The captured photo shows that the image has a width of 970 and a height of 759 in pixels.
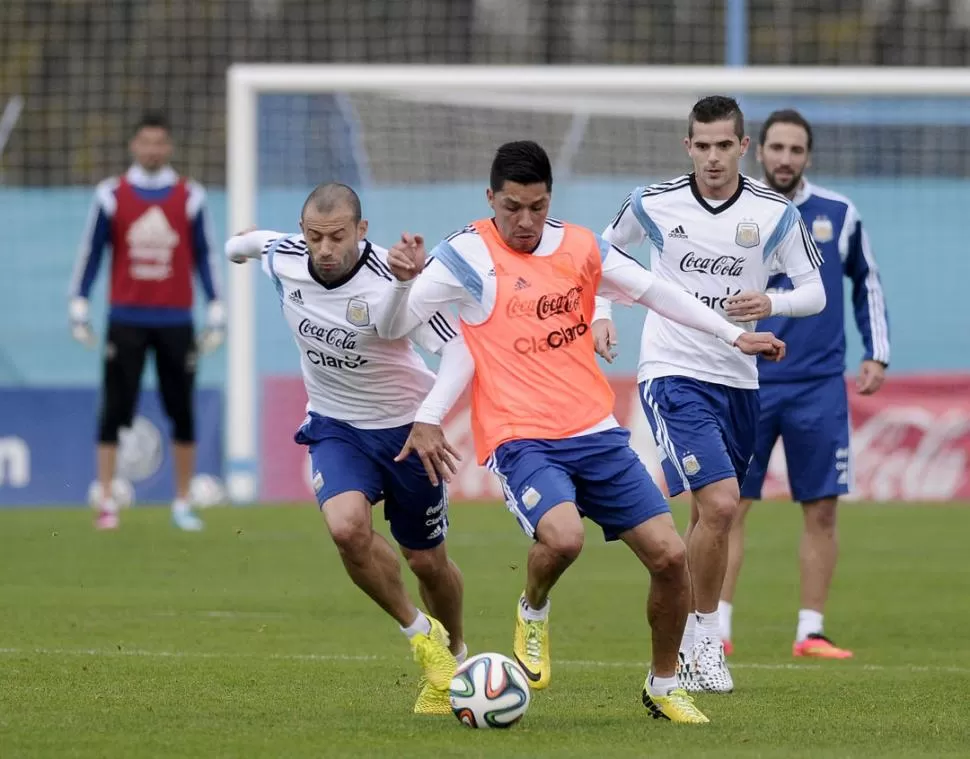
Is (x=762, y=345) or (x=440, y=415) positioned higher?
(x=762, y=345)

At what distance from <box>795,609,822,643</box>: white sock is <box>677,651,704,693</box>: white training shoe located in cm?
157

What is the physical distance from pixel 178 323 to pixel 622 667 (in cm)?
748

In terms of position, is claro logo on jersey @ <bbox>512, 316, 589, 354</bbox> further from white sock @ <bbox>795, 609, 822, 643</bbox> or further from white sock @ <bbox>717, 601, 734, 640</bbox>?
white sock @ <bbox>795, 609, 822, 643</bbox>

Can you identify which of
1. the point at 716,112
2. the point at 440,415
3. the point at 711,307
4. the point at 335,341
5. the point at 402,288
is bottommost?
the point at 440,415

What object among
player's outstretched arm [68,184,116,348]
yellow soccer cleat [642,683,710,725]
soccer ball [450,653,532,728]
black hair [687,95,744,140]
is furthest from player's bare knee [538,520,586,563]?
player's outstretched arm [68,184,116,348]

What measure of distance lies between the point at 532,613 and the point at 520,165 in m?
1.77

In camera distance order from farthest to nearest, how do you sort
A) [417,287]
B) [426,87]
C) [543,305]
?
[426,87] < [417,287] < [543,305]

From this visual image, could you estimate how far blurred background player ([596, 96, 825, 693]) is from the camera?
27.3 ft

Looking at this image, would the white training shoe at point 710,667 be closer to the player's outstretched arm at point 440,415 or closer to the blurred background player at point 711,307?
the blurred background player at point 711,307

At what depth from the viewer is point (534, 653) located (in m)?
7.60

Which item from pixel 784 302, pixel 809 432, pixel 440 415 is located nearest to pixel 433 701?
pixel 440 415

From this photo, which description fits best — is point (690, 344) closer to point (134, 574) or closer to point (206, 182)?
point (134, 574)

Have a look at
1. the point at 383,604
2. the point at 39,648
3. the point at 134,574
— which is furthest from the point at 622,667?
the point at 134,574

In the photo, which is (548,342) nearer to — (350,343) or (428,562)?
(350,343)
